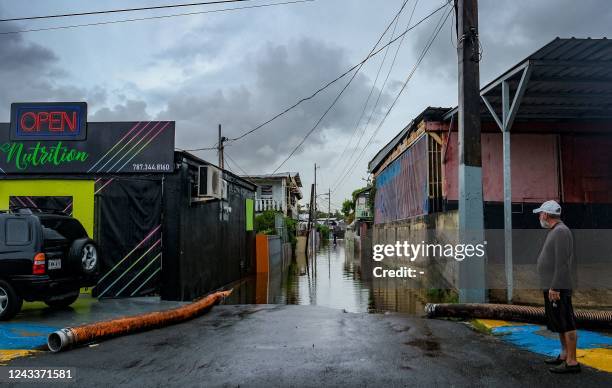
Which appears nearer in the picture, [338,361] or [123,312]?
[338,361]

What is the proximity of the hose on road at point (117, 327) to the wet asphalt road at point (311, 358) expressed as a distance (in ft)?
0.43

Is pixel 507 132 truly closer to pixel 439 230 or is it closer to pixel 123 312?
pixel 439 230

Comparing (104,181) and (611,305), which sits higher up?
(104,181)

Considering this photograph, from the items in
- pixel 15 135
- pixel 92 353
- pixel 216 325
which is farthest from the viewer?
pixel 15 135

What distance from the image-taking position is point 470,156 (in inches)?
347

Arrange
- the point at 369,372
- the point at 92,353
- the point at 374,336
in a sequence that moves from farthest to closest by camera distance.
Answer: the point at 374,336 < the point at 92,353 < the point at 369,372

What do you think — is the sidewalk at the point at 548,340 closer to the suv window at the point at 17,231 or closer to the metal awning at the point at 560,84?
the metal awning at the point at 560,84

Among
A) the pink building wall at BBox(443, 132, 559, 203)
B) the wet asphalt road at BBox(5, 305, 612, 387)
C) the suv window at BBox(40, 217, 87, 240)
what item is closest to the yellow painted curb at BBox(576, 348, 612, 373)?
the wet asphalt road at BBox(5, 305, 612, 387)

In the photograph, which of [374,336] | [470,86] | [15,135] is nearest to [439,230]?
[470,86]

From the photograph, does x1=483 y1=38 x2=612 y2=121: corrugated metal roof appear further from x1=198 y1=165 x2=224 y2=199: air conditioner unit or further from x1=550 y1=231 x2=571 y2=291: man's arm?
x1=198 y1=165 x2=224 y2=199: air conditioner unit

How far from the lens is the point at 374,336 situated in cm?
689

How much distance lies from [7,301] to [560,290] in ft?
25.1

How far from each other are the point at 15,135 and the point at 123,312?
5.86 m

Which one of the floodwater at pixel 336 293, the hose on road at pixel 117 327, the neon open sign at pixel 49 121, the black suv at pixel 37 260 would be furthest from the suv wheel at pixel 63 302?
the floodwater at pixel 336 293
